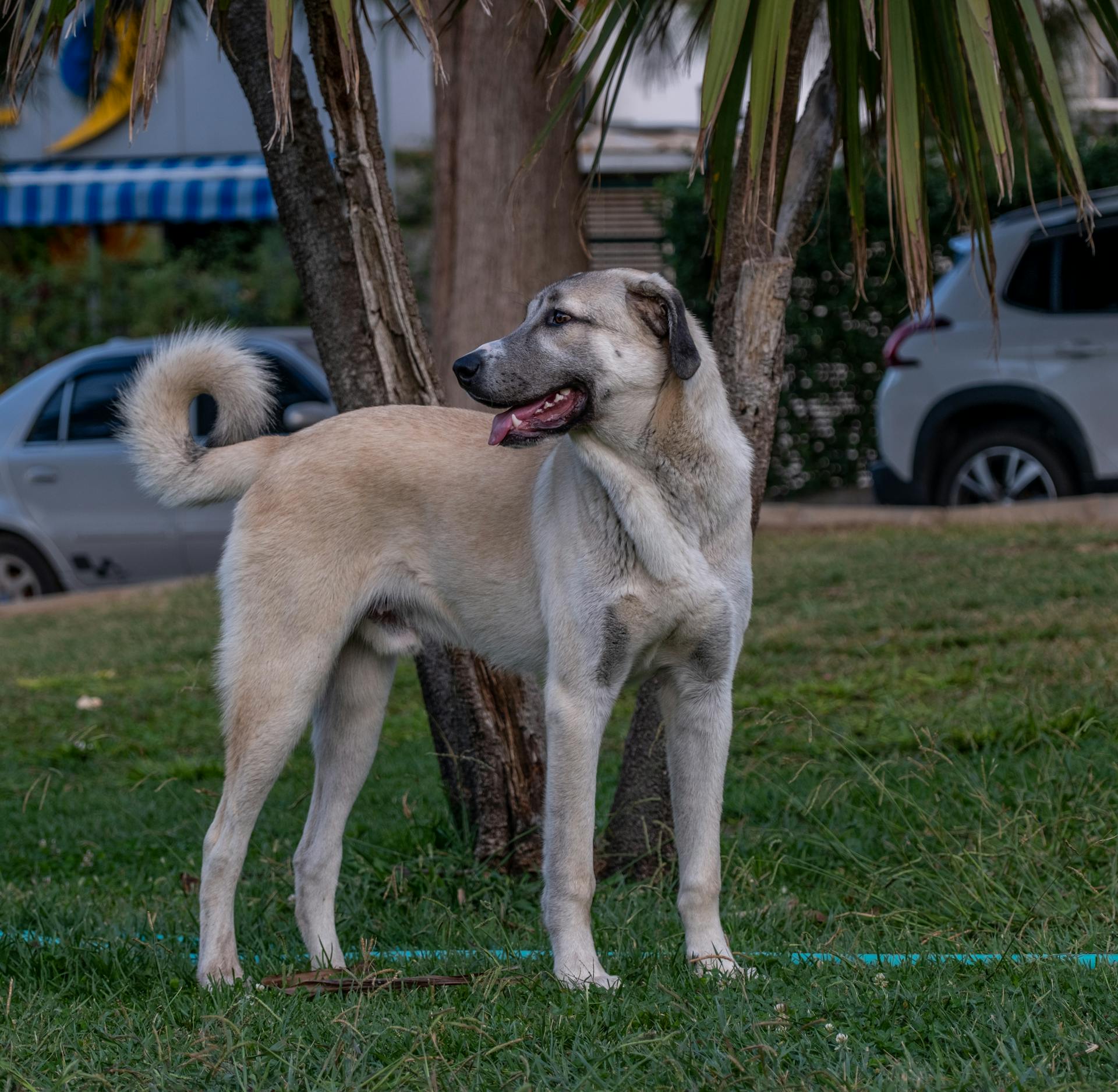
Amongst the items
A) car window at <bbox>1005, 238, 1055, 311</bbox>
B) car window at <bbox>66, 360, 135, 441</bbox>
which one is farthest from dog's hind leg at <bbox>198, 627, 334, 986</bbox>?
car window at <bbox>1005, 238, 1055, 311</bbox>

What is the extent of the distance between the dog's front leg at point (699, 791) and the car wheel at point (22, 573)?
26.7ft

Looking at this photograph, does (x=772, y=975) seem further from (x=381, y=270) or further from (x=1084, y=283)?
(x=1084, y=283)

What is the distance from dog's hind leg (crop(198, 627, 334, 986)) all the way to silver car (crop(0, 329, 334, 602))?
6.46 m

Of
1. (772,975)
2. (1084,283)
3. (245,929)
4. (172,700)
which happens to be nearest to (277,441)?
(245,929)

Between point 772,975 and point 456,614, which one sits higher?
point 456,614

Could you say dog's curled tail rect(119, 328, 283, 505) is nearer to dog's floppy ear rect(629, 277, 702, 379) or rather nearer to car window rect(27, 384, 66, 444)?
dog's floppy ear rect(629, 277, 702, 379)

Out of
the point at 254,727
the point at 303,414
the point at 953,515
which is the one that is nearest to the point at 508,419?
the point at 254,727

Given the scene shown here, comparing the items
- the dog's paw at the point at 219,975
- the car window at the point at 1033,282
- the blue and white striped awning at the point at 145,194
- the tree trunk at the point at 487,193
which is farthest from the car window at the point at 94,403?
the blue and white striped awning at the point at 145,194

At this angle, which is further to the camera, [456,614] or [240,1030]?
[456,614]

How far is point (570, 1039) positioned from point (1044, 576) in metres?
5.53

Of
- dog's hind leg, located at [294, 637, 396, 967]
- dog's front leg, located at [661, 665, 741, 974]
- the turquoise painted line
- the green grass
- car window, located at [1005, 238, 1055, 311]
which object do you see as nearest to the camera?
the green grass

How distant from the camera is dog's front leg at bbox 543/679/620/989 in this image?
339 centimetres

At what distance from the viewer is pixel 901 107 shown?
340 cm

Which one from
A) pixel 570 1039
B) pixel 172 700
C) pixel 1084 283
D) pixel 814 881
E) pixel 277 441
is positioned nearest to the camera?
pixel 570 1039
